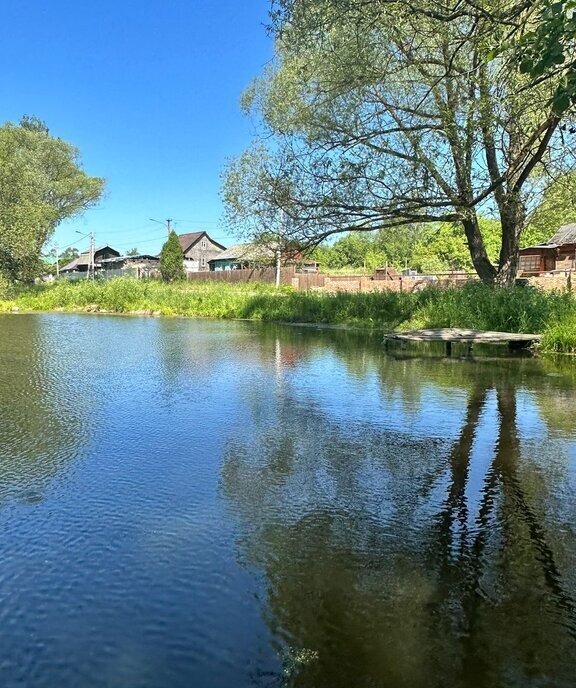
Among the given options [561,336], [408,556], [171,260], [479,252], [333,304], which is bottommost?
[408,556]

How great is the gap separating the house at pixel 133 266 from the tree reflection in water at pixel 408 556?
154 feet

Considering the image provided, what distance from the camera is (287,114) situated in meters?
16.5

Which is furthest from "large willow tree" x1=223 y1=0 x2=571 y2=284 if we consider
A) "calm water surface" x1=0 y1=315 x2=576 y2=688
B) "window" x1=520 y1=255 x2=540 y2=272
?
"window" x1=520 y1=255 x2=540 y2=272

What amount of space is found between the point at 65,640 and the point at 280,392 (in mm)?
6529

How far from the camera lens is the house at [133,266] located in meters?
53.2

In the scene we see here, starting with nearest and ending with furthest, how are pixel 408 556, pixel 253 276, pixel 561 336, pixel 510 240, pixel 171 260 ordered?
pixel 408 556, pixel 561 336, pixel 510 240, pixel 253 276, pixel 171 260

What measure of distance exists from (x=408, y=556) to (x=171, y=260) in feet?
147

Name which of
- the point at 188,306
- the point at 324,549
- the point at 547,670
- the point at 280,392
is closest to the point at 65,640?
the point at 324,549

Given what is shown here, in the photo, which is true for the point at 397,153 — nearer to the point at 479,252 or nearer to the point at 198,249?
the point at 479,252

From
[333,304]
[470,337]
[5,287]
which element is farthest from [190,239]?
[470,337]

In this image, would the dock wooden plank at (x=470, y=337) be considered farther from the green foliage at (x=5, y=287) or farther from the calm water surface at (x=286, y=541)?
the green foliage at (x=5, y=287)

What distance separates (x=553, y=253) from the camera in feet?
117

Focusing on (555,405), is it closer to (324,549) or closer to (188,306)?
(324,549)

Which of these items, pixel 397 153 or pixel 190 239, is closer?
pixel 397 153
